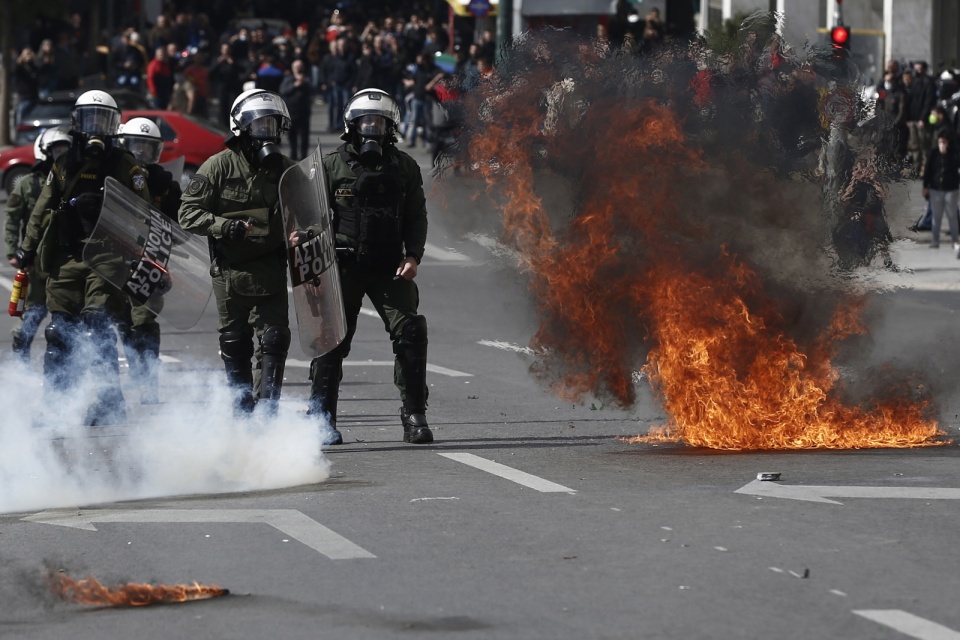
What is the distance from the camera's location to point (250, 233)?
8695mm

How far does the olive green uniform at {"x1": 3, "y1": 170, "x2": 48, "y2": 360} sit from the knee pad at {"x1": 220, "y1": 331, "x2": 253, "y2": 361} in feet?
7.13

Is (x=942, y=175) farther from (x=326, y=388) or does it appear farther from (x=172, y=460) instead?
(x=172, y=460)

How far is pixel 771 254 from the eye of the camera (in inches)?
350

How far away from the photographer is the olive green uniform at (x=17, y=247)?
10742 mm

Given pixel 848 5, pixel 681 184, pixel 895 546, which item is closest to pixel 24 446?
pixel 681 184

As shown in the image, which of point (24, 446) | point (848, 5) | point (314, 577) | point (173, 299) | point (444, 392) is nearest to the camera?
point (314, 577)

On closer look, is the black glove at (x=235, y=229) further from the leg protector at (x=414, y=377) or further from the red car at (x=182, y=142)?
the red car at (x=182, y=142)

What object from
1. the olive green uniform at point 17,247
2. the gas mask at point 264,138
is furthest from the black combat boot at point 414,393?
the olive green uniform at point 17,247

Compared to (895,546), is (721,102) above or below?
above

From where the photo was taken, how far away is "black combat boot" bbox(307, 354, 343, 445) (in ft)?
30.0

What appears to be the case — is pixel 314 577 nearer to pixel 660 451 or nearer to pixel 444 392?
pixel 660 451

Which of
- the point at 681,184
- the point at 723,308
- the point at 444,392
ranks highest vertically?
the point at 681,184

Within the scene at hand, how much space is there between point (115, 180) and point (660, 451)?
10.3 feet

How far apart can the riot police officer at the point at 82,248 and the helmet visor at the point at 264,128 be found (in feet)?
3.80
